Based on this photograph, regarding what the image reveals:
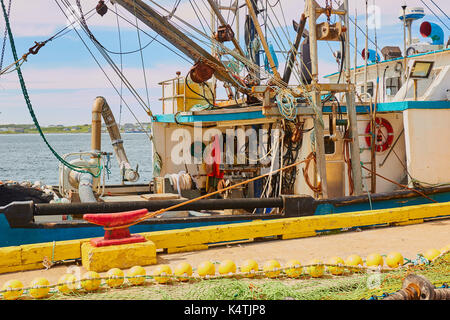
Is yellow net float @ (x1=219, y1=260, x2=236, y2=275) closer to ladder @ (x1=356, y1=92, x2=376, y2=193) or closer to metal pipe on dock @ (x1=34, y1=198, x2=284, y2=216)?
metal pipe on dock @ (x1=34, y1=198, x2=284, y2=216)

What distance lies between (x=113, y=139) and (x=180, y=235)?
787 centimetres

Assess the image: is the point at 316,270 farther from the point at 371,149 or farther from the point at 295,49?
the point at 371,149

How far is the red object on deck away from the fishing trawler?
136 cm

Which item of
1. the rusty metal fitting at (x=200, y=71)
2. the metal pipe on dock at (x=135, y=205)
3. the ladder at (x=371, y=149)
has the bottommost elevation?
the metal pipe on dock at (x=135, y=205)

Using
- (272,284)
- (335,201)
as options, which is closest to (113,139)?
(335,201)

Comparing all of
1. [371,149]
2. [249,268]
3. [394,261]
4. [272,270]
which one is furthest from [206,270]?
[371,149]

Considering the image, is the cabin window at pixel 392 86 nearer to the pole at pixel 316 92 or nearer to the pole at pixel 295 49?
the pole at pixel 295 49

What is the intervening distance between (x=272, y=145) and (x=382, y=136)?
8.16ft

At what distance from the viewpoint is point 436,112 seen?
10.1m

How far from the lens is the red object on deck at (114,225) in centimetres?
558

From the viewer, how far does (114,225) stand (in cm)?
570

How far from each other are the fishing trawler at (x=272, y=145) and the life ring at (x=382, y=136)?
2cm

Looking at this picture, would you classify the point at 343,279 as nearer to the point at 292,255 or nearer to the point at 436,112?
the point at 292,255

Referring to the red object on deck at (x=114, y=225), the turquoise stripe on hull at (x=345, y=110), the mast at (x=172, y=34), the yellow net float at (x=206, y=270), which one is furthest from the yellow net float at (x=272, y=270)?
Answer: the mast at (x=172, y=34)
